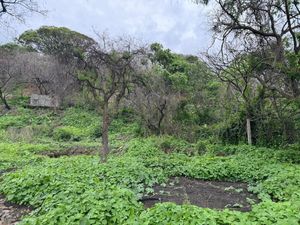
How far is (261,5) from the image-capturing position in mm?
10086

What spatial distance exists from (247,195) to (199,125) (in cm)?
1025

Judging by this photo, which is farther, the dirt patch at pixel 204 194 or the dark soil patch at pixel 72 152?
the dark soil patch at pixel 72 152

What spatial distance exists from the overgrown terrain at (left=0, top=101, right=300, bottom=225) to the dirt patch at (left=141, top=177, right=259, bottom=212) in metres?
0.19

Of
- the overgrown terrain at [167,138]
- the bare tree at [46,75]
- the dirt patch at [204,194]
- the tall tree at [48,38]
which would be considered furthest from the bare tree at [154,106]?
the tall tree at [48,38]

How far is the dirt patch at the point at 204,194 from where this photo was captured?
5.95 meters

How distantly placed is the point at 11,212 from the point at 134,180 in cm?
272

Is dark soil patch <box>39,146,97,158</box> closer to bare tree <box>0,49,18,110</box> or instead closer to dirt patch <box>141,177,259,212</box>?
dirt patch <box>141,177,259,212</box>

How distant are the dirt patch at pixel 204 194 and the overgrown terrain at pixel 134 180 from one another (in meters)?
0.19

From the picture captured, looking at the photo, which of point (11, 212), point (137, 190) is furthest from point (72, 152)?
point (11, 212)

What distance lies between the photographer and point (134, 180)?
23.3 ft

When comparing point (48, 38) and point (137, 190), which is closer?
point (137, 190)

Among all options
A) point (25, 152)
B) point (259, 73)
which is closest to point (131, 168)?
point (25, 152)

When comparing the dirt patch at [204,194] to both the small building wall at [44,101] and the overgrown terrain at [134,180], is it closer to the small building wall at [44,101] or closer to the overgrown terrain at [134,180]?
the overgrown terrain at [134,180]

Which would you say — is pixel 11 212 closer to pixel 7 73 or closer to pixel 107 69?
pixel 107 69
